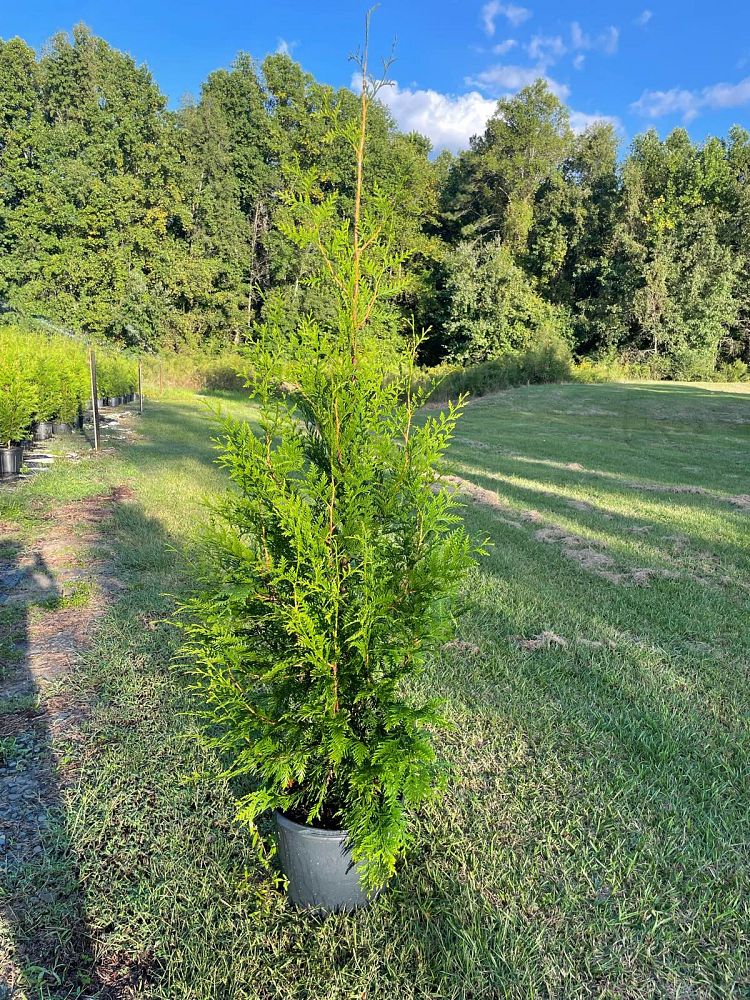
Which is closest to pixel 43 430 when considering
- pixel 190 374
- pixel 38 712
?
pixel 38 712

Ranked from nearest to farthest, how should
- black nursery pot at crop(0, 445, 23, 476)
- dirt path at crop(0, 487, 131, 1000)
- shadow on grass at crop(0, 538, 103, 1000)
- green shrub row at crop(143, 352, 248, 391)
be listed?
shadow on grass at crop(0, 538, 103, 1000) < dirt path at crop(0, 487, 131, 1000) < black nursery pot at crop(0, 445, 23, 476) < green shrub row at crop(143, 352, 248, 391)

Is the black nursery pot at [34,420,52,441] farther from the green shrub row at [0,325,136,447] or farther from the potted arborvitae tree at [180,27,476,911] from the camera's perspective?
the potted arborvitae tree at [180,27,476,911]

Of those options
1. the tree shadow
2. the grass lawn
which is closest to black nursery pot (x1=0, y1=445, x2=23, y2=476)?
the grass lawn

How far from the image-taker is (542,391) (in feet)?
79.6

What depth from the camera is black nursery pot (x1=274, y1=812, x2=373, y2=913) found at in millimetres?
1891

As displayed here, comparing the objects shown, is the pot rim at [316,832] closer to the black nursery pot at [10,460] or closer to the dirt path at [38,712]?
the dirt path at [38,712]

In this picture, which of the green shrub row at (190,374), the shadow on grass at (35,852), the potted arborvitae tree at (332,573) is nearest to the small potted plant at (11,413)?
the shadow on grass at (35,852)

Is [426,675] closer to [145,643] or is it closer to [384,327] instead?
[145,643]

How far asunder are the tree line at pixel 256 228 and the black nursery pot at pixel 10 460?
2140 centimetres

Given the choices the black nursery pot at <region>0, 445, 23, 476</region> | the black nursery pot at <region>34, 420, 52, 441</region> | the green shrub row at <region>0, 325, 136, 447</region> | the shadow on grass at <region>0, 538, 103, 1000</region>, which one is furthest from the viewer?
the black nursery pot at <region>34, 420, 52, 441</region>

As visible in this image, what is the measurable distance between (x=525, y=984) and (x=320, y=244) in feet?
7.92

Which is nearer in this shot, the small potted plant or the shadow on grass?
the shadow on grass

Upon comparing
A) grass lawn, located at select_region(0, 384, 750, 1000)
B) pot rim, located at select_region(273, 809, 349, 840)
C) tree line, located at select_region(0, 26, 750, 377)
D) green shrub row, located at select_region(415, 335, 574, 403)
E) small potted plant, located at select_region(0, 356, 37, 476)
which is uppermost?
tree line, located at select_region(0, 26, 750, 377)

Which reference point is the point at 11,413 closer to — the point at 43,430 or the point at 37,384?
the point at 37,384
